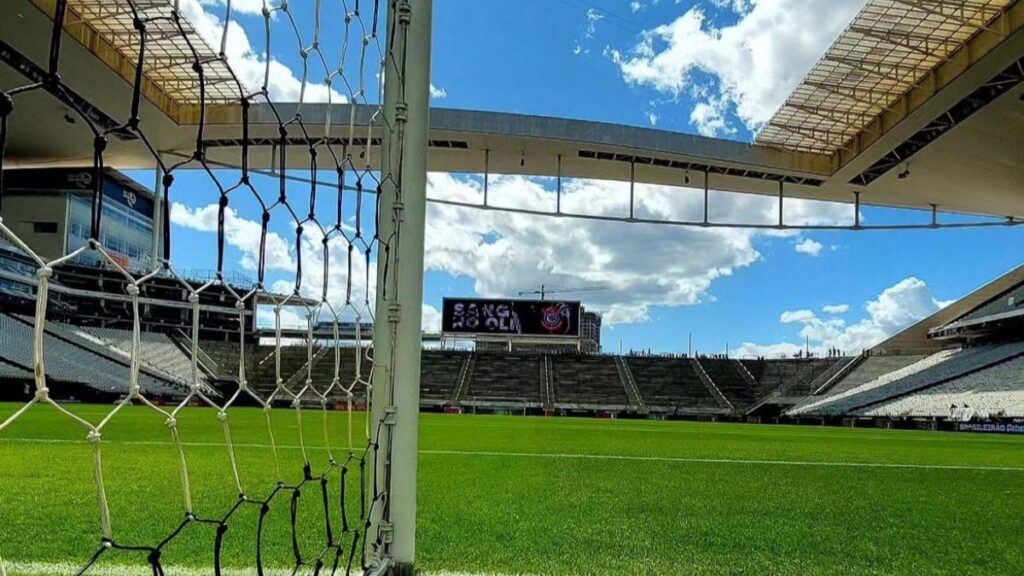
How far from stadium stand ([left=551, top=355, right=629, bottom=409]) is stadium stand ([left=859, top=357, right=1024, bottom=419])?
10941 mm

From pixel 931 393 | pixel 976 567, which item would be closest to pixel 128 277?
pixel 976 567

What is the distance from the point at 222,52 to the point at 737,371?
3408cm

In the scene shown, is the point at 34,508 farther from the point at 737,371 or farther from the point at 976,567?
the point at 737,371

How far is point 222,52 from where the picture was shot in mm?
1729

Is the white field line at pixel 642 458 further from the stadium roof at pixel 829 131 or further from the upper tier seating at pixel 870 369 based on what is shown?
the upper tier seating at pixel 870 369

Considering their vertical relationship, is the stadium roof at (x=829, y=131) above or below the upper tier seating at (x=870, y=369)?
above

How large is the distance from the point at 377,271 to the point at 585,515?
1.46m

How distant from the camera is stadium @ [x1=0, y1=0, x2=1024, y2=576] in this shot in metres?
1.72

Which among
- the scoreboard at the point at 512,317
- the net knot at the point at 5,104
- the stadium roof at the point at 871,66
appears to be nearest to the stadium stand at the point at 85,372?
the scoreboard at the point at 512,317

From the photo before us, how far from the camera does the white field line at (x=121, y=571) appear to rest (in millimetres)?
1708

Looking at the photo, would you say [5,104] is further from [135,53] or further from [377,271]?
[135,53]

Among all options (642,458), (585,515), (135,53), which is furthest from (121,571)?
(135,53)

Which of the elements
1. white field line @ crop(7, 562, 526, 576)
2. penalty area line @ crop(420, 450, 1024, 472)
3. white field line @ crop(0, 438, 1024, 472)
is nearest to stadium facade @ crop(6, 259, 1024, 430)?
white field line @ crop(0, 438, 1024, 472)

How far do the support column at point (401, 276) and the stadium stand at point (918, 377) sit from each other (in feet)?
82.6
